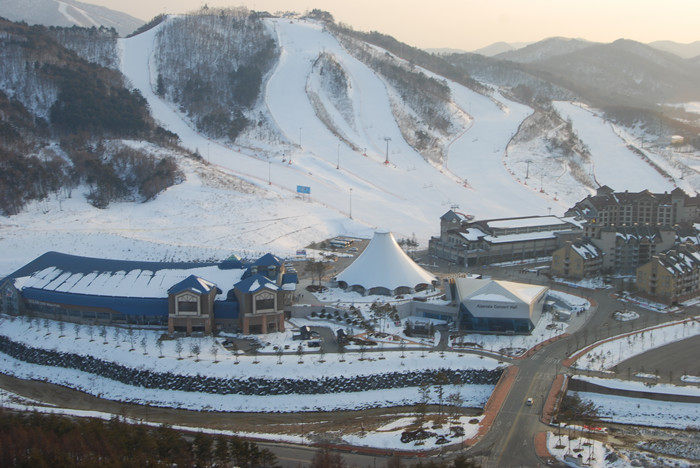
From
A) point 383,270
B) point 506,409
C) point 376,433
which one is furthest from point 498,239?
point 376,433

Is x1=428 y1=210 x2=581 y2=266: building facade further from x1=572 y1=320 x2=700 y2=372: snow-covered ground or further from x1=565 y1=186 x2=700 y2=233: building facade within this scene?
x1=572 y1=320 x2=700 y2=372: snow-covered ground

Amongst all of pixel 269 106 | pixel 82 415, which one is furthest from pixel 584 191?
pixel 82 415

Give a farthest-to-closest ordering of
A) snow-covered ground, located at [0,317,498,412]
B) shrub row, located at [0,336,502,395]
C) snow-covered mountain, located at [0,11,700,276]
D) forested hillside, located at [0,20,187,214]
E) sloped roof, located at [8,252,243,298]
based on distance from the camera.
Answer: forested hillside, located at [0,20,187,214]
snow-covered mountain, located at [0,11,700,276]
sloped roof, located at [8,252,243,298]
shrub row, located at [0,336,502,395]
snow-covered ground, located at [0,317,498,412]

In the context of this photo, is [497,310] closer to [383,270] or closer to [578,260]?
[383,270]

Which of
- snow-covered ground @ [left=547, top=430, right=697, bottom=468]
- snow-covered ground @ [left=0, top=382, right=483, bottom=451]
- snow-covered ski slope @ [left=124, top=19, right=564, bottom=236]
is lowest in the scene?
snow-covered ground @ [left=547, top=430, right=697, bottom=468]

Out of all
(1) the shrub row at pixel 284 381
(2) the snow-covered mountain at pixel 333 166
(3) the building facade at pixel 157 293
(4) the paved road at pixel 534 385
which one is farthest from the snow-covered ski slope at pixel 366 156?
(1) the shrub row at pixel 284 381

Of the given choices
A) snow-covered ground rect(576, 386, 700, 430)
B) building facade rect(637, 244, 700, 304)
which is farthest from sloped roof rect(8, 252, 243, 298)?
building facade rect(637, 244, 700, 304)
